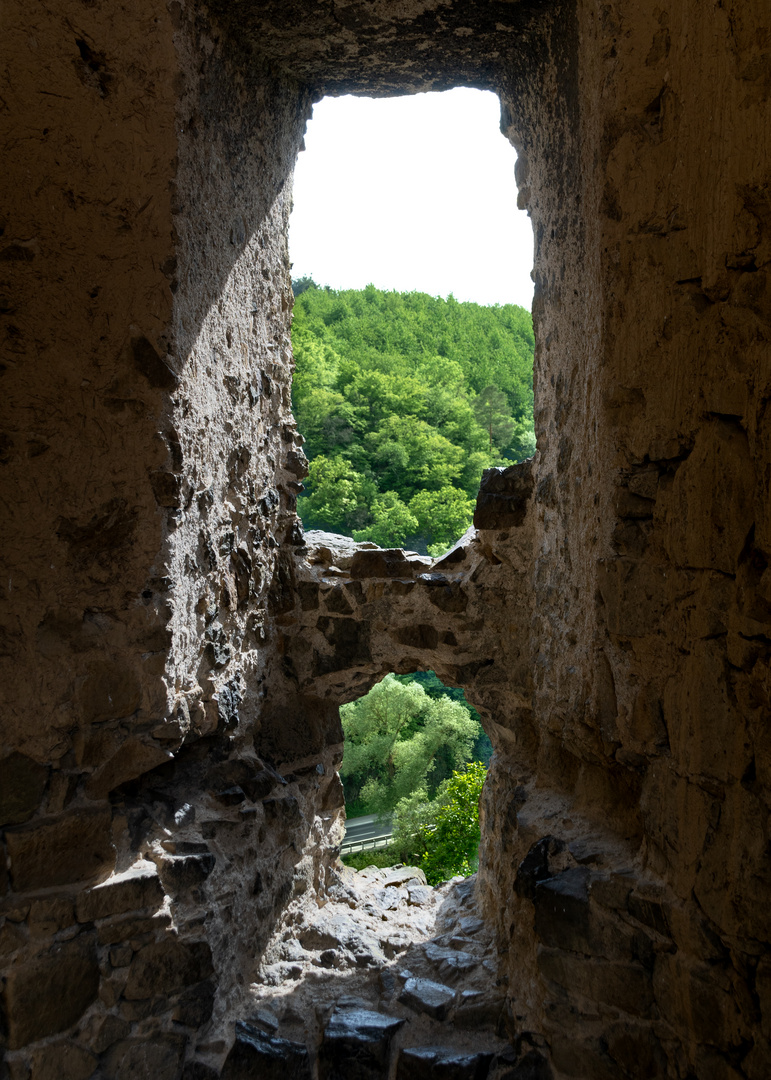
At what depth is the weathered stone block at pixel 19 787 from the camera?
2016mm

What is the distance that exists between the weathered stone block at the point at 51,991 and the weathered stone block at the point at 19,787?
1.15ft

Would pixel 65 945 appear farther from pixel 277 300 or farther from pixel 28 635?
pixel 277 300

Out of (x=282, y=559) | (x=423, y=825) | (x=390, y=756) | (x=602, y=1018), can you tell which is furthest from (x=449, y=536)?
(x=602, y=1018)

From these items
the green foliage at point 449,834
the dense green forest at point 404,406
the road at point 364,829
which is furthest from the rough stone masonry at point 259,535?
the dense green forest at point 404,406

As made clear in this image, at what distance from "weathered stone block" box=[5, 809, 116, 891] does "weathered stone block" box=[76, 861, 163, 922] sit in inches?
1.9

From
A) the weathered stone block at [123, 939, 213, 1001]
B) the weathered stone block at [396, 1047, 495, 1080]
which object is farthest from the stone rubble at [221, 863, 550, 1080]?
the weathered stone block at [123, 939, 213, 1001]

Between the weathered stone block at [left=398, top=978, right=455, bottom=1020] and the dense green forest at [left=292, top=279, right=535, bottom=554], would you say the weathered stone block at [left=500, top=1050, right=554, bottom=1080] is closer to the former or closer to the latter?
the weathered stone block at [left=398, top=978, right=455, bottom=1020]

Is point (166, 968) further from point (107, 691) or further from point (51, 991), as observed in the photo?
point (107, 691)

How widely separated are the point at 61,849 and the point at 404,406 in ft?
45.8

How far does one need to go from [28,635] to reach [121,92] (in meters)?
1.44

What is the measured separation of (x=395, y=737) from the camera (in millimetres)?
9930

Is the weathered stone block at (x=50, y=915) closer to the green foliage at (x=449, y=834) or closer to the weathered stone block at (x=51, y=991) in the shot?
the weathered stone block at (x=51, y=991)

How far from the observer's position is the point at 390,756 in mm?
10391

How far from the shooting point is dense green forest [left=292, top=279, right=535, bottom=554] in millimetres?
13633
